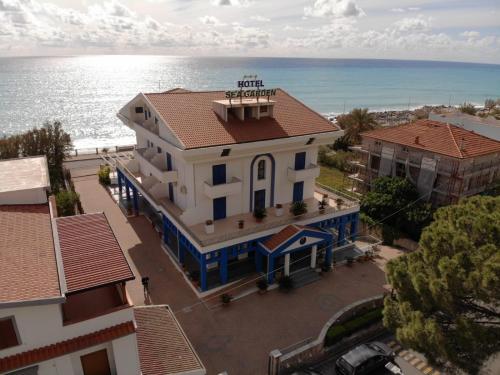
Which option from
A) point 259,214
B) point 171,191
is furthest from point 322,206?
point 171,191

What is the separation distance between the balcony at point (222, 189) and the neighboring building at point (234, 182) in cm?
8

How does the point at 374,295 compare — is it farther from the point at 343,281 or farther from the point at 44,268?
the point at 44,268

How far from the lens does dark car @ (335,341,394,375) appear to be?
2080cm

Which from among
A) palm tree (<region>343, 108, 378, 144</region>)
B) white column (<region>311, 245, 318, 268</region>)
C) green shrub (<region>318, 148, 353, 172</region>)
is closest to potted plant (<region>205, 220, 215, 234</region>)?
white column (<region>311, 245, 318, 268</region>)

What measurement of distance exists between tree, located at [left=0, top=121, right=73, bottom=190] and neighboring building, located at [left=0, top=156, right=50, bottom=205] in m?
23.8

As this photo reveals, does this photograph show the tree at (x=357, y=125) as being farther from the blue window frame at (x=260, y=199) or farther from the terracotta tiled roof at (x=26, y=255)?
the terracotta tiled roof at (x=26, y=255)

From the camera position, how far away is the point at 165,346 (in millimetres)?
18438

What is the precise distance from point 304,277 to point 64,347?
19251 mm

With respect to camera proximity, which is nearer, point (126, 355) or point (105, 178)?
point (126, 355)

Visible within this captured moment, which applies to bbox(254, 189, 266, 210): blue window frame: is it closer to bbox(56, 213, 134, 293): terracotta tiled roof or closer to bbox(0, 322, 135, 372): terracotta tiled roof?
bbox(56, 213, 134, 293): terracotta tiled roof

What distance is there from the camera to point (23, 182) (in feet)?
66.9

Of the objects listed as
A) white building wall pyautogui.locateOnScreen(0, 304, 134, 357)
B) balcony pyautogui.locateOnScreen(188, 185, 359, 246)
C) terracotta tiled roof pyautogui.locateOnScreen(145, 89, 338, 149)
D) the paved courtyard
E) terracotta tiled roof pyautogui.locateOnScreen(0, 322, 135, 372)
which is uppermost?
terracotta tiled roof pyautogui.locateOnScreen(145, 89, 338, 149)

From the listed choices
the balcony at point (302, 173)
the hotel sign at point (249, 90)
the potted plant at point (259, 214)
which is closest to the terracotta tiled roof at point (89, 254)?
the potted plant at point (259, 214)

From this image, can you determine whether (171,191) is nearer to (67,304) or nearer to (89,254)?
(89,254)
